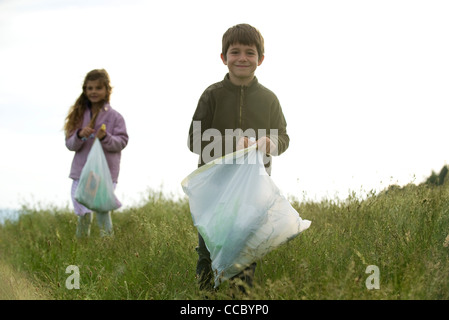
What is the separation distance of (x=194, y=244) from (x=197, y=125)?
0.96 meters

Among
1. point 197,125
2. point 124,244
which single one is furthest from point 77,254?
point 197,125

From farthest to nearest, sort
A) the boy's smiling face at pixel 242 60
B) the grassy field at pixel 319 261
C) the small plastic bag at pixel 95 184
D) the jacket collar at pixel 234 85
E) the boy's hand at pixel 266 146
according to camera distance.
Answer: the small plastic bag at pixel 95 184 < the jacket collar at pixel 234 85 < the boy's smiling face at pixel 242 60 < the boy's hand at pixel 266 146 < the grassy field at pixel 319 261

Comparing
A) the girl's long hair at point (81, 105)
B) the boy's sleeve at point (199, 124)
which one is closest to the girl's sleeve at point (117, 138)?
the girl's long hair at point (81, 105)

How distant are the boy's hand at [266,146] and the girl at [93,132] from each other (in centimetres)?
282

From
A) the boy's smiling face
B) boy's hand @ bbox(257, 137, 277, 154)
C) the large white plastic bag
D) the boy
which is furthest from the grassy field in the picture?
the boy's smiling face

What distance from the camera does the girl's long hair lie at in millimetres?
5535

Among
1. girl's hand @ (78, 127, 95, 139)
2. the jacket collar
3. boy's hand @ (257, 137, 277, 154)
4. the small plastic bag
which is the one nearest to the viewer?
boy's hand @ (257, 137, 277, 154)

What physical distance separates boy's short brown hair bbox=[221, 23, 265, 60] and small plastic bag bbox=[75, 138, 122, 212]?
8.57 feet

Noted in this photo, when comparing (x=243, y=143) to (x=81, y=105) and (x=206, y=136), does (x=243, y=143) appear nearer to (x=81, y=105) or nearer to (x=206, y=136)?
(x=206, y=136)

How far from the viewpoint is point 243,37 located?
9.77ft

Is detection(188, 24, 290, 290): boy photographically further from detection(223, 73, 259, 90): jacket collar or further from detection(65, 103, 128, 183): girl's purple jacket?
detection(65, 103, 128, 183): girl's purple jacket

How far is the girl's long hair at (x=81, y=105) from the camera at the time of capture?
5535 mm

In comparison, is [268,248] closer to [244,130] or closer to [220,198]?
[220,198]

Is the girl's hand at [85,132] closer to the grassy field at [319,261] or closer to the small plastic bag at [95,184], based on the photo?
the small plastic bag at [95,184]
